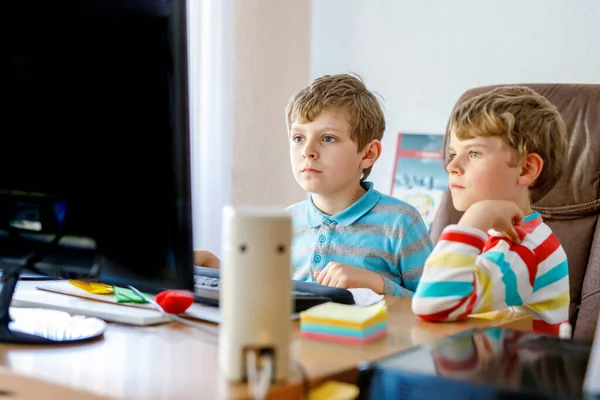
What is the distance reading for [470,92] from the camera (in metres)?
1.97

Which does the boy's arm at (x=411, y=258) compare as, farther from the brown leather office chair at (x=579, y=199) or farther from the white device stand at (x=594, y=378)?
the white device stand at (x=594, y=378)

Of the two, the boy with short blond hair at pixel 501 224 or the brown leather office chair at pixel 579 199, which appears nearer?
the boy with short blond hair at pixel 501 224

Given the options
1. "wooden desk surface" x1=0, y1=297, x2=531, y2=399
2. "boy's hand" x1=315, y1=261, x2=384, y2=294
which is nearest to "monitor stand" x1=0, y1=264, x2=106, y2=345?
"wooden desk surface" x1=0, y1=297, x2=531, y2=399

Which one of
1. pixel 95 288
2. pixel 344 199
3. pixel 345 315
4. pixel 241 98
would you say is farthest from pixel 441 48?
pixel 345 315

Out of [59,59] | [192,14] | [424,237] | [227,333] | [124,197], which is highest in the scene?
[192,14]

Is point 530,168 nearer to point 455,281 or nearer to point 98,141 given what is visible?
point 455,281

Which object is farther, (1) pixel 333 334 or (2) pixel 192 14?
(2) pixel 192 14

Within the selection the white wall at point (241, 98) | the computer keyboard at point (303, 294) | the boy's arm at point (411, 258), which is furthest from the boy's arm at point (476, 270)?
the white wall at point (241, 98)

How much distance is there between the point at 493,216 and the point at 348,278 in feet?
0.99

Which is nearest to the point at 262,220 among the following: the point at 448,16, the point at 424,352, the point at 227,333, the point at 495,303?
the point at 227,333

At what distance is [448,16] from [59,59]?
1.93 meters

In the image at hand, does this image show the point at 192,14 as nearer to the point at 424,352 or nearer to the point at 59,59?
the point at 59,59

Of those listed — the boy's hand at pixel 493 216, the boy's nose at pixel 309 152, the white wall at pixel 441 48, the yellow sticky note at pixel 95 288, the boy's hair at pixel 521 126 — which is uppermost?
the white wall at pixel 441 48

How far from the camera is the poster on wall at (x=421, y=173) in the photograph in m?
2.55
